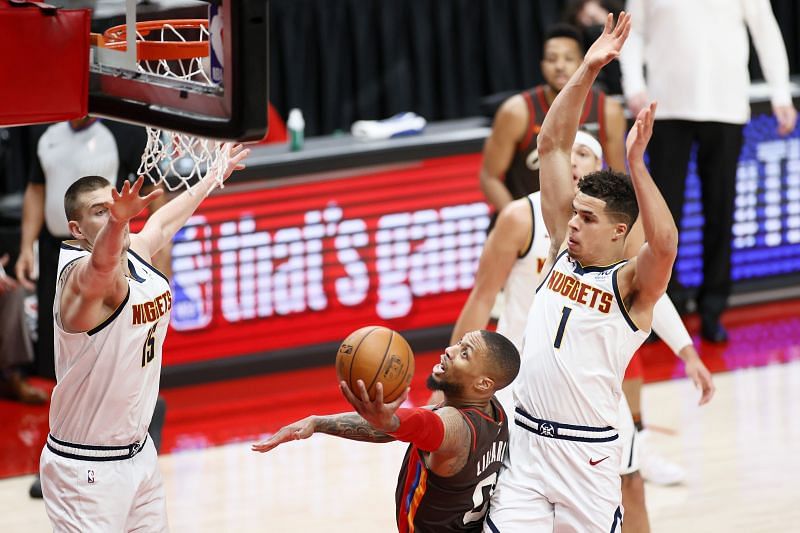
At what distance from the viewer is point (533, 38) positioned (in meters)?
11.6

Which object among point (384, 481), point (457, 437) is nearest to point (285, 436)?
point (457, 437)

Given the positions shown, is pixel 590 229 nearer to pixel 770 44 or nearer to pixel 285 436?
pixel 285 436

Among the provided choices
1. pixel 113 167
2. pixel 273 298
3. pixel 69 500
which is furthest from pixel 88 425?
pixel 273 298

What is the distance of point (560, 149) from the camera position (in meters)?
4.58

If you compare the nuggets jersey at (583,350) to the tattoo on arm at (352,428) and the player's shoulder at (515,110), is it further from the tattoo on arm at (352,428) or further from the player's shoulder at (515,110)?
the player's shoulder at (515,110)

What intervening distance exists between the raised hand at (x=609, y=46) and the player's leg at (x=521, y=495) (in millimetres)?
1234

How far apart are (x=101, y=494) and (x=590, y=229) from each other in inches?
70.9

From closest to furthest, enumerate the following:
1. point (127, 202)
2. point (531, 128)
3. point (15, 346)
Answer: point (127, 202) → point (531, 128) → point (15, 346)

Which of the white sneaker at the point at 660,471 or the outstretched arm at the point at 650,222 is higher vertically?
the outstretched arm at the point at 650,222

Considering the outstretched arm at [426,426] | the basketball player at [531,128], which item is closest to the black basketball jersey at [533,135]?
the basketball player at [531,128]

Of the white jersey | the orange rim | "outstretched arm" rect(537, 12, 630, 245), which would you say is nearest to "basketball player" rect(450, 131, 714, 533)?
the white jersey

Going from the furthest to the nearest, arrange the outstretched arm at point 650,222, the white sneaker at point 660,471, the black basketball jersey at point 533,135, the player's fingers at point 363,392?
the black basketball jersey at point 533,135, the white sneaker at point 660,471, the outstretched arm at point 650,222, the player's fingers at point 363,392

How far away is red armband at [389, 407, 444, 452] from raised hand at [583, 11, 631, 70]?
1.29 meters

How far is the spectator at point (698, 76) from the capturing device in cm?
815
